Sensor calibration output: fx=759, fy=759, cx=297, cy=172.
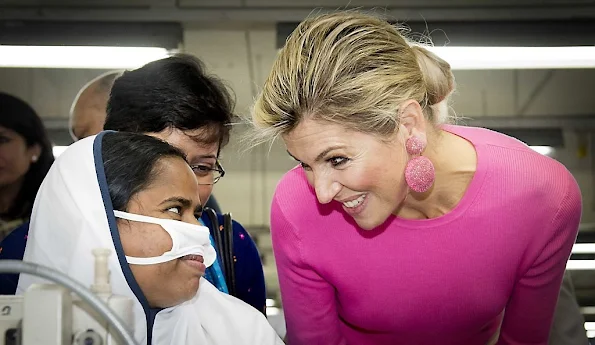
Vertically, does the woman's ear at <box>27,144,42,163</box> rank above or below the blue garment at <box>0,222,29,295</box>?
above

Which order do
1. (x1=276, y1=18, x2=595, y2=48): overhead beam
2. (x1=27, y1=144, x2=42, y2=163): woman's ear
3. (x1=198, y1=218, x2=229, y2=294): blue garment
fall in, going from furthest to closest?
(x1=276, y1=18, x2=595, y2=48): overhead beam, (x1=27, y1=144, x2=42, y2=163): woman's ear, (x1=198, y1=218, x2=229, y2=294): blue garment

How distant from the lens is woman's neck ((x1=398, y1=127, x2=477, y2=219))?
1.46m

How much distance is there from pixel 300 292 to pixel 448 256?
0.30m

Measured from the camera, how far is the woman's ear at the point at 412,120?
1329mm

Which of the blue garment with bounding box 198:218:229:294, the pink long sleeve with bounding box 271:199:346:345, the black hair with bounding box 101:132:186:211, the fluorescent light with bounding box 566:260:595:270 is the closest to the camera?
the black hair with bounding box 101:132:186:211

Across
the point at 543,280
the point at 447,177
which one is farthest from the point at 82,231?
the point at 543,280

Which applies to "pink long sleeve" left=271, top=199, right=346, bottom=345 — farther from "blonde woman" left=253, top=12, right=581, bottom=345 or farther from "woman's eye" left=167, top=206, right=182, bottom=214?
"woman's eye" left=167, top=206, right=182, bottom=214

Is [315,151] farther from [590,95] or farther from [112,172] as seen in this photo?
[590,95]

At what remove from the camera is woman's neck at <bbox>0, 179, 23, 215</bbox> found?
2.33 meters

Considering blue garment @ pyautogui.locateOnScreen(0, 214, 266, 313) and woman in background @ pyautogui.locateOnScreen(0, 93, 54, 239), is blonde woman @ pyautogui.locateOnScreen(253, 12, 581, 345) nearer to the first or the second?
blue garment @ pyautogui.locateOnScreen(0, 214, 266, 313)

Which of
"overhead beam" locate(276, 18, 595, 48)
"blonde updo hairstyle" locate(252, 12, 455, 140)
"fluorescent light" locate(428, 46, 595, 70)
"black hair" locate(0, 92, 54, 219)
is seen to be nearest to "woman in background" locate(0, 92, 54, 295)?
"black hair" locate(0, 92, 54, 219)

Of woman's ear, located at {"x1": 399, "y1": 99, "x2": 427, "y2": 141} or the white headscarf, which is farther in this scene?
woman's ear, located at {"x1": 399, "y1": 99, "x2": 427, "y2": 141}

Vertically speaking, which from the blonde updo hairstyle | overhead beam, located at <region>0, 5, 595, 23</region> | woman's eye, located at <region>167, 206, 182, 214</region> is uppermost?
overhead beam, located at <region>0, 5, 595, 23</region>

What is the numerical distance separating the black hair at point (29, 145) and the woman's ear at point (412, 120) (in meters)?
1.29
